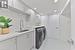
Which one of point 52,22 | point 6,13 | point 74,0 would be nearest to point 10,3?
point 6,13

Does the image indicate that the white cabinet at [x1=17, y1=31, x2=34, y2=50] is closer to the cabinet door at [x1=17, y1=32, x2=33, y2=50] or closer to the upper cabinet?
the cabinet door at [x1=17, y1=32, x2=33, y2=50]

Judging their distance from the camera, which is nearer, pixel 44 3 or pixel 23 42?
pixel 23 42

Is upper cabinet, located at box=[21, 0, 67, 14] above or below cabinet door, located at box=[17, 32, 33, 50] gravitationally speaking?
above

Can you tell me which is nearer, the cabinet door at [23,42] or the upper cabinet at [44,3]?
the cabinet door at [23,42]

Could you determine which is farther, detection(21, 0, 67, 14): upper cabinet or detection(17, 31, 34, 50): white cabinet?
detection(21, 0, 67, 14): upper cabinet

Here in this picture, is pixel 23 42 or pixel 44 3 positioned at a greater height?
pixel 44 3

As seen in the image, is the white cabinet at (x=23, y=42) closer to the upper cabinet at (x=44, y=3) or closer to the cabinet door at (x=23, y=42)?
the cabinet door at (x=23, y=42)

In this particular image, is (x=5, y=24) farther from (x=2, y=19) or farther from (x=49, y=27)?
(x=49, y=27)

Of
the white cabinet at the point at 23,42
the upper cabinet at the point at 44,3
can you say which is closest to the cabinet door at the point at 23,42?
the white cabinet at the point at 23,42

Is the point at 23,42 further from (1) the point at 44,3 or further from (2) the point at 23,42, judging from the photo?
(1) the point at 44,3

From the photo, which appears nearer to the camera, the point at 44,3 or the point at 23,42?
the point at 23,42

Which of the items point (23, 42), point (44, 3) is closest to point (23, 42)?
point (23, 42)

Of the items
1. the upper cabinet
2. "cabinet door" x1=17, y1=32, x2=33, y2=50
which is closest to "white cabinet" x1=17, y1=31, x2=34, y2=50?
"cabinet door" x1=17, y1=32, x2=33, y2=50

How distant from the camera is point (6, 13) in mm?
2648
